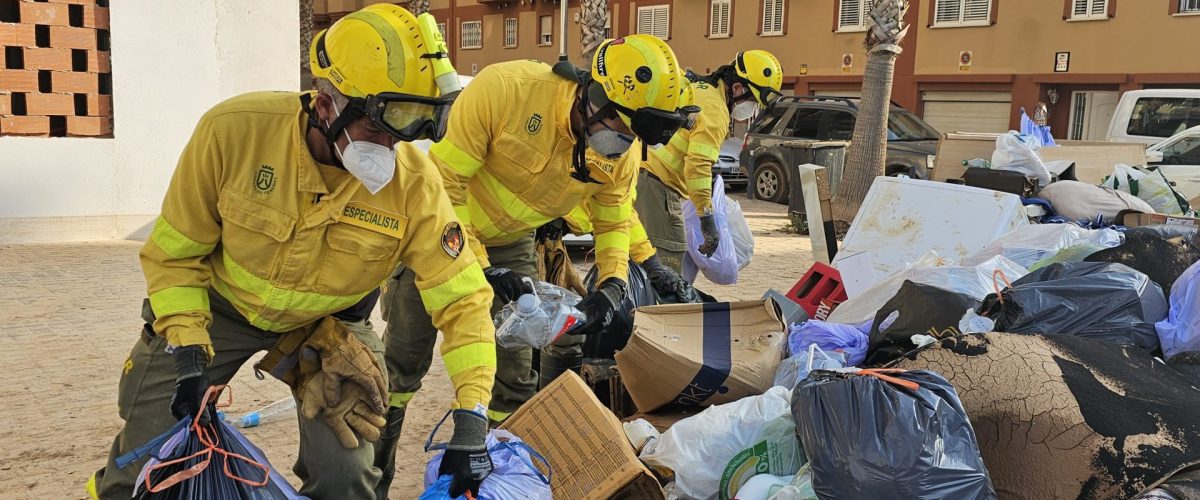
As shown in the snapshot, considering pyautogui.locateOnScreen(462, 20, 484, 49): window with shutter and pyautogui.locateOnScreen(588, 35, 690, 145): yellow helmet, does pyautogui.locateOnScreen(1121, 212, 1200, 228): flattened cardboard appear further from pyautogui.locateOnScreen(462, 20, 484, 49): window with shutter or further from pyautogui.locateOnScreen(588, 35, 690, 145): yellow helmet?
pyautogui.locateOnScreen(462, 20, 484, 49): window with shutter

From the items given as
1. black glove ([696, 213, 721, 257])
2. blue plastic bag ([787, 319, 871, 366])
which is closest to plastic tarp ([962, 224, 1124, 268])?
blue plastic bag ([787, 319, 871, 366])

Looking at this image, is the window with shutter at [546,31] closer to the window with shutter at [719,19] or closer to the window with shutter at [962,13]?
the window with shutter at [719,19]

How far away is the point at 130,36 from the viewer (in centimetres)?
867

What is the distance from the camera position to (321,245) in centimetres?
271

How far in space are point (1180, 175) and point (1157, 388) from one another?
27.4ft

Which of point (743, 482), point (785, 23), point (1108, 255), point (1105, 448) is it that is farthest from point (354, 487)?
point (785, 23)

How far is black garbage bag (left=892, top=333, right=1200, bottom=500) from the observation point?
2932mm

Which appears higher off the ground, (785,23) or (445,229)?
(785,23)

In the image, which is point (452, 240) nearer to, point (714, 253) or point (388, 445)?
point (388, 445)

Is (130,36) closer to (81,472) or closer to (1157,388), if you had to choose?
(81,472)

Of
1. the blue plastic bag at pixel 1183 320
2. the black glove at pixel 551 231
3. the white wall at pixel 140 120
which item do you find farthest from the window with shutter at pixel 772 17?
the blue plastic bag at pixel 1183 320

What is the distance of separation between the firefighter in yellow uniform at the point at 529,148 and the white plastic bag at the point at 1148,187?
5.28 meters

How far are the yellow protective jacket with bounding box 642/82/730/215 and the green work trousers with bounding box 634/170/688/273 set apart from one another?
0.18ft

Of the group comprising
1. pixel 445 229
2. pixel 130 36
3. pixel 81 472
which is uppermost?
pixel 130 36
